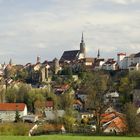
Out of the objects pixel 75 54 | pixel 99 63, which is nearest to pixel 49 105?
pixel 99 63

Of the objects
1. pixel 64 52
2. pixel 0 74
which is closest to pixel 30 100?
pixel 0 74

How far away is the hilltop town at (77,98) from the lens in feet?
182

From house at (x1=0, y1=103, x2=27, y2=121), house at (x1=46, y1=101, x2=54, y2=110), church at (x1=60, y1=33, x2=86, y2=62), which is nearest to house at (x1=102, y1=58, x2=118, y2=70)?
church at (x1=60, y1=33, x2=86, y2=62)

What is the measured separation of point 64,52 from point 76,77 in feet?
192

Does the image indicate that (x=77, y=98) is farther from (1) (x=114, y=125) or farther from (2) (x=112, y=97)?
(1) (x=114, y=125)

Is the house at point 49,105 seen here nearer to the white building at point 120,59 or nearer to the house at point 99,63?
the white building at point 120,59

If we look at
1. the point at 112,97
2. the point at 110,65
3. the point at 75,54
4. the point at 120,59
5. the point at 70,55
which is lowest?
the point at 112,97

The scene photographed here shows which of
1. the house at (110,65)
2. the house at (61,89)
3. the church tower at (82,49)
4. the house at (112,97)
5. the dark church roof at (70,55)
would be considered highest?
the church tower at (82,49)

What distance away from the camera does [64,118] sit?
63.2 metres

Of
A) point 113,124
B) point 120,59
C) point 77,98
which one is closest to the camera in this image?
point 113,124

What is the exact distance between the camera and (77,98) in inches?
4296

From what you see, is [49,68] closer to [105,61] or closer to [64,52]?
[105,61]

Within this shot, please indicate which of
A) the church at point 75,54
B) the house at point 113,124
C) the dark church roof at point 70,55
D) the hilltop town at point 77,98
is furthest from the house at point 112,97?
the church at point 75,54

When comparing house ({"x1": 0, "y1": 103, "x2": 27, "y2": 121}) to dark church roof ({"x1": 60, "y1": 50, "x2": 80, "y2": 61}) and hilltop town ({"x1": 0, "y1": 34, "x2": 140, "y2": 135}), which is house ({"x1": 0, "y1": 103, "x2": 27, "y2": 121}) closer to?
hilltop town ({"x1": 0, "y1": 34, "x2": 140, "y2": 135})
